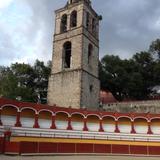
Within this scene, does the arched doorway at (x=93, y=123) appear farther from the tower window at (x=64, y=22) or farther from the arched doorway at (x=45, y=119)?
the tower window at (x=64, y=22)

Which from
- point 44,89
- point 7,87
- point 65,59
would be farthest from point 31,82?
point 65,59

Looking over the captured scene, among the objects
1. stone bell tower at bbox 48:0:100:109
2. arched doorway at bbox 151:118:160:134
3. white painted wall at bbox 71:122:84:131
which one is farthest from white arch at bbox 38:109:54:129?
arched doorway at bbox 151:118:160:134

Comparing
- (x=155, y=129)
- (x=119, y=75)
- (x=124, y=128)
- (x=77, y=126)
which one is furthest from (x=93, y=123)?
(x=119, y=75)

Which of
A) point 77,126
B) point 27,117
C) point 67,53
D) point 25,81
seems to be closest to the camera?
point 27,117

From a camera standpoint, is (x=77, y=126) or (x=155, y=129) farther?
(x=155, y=129)

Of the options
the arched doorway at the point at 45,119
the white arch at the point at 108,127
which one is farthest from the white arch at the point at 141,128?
the arched doorway at the point at 45,119

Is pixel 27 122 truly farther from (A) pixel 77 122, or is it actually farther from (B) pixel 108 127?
(B) pixel 108 127

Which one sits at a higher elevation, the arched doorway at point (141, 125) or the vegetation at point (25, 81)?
the vegetation at point (25, 81)

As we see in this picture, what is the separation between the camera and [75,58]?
37406mm

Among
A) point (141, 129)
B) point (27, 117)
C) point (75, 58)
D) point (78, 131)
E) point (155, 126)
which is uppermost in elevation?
point (75, 58)

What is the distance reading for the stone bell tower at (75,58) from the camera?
36.0m

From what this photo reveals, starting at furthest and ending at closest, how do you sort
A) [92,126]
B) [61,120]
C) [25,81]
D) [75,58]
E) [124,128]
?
1. [25,81]
2. [75,58]
3. [124,128]
4. [92,126]
5. [61,120]

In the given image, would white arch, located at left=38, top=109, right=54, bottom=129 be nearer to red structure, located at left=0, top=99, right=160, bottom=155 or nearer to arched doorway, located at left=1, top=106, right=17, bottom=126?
red structure, located at left=0, top=99, right=160, bottom=155

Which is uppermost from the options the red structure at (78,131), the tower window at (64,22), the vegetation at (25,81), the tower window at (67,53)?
the tower window at (64,22)
